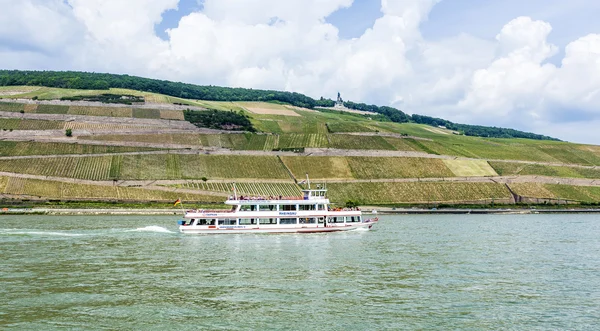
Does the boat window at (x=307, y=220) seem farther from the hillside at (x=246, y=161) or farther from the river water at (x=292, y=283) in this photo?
the hillside at (x=246, y=161)

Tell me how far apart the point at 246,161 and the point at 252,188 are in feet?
61.2

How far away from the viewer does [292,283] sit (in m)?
35.1

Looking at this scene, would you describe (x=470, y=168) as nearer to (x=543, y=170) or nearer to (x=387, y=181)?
(x=543, y=170)

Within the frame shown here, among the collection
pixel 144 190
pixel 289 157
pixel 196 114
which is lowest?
pixel 144 190

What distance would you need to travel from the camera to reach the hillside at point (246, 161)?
365ft

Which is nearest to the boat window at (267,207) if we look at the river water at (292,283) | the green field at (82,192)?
→ the river water at (292,283)

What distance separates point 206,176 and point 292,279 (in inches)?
3377

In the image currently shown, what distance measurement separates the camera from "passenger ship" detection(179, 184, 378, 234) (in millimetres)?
63688

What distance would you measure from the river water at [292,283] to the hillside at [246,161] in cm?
5475

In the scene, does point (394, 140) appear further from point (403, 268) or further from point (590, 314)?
point (590, 314)

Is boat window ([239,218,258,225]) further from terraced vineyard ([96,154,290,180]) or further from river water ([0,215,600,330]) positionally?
terraced vineyard ([96,154,290,180])

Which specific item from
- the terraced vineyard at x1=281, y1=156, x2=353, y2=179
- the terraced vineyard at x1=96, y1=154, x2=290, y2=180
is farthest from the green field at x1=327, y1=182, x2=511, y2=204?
the terraced vineyard at x1=96, y1=154, x2=290, y2=180

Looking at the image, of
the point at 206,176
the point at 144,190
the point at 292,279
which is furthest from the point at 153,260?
the point at 206,176

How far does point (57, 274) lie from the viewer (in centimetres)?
3597
